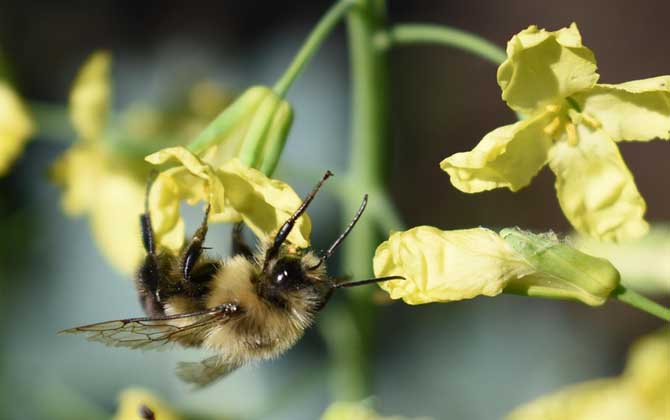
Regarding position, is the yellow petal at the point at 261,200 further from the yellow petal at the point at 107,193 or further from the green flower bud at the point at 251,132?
the yellow petal at the point at 107,193

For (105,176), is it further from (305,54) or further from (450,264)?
(450,264)

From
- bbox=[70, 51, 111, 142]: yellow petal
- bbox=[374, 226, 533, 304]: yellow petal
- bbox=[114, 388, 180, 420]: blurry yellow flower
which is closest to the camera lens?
bbox=[374, 226, 533, 304]: yellow petal

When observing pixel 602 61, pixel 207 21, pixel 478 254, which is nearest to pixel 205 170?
pixel 478 254

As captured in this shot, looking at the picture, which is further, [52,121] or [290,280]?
[52,121]

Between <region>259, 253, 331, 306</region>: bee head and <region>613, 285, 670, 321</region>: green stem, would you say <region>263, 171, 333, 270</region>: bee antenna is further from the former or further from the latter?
<region>613, 285, 670, 321</region>: green stem

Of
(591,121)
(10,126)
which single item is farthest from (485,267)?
(10,126)

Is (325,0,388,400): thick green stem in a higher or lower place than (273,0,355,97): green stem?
lower

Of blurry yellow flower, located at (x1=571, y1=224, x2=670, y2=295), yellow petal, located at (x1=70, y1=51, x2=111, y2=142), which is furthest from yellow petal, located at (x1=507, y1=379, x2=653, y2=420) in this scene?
yellow petal, located at (x1=70, y1=51, x2=111, y2=142)
